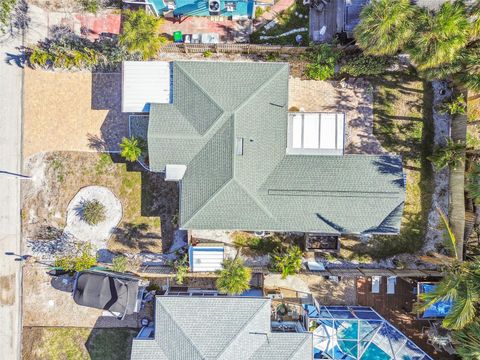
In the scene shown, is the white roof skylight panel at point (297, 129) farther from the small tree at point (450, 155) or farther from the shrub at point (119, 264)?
the shrub at point (119, 264)

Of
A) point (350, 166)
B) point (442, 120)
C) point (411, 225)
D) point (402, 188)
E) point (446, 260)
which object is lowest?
point (446, 260)

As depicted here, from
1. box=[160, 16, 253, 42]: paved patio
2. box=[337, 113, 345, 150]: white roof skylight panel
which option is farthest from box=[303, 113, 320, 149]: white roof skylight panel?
box=[160, 16, 253, 42]: paved patio

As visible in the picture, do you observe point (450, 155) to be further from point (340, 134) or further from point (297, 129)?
point (297, 129)

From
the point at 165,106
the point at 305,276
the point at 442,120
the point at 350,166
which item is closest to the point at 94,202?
the point at 165,106

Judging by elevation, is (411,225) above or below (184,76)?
below

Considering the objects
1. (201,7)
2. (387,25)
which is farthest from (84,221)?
(387,25)

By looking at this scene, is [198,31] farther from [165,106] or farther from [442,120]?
[442,120]

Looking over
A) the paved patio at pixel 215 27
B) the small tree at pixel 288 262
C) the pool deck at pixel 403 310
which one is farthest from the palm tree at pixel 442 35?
the pool deck at pixel 403 310
